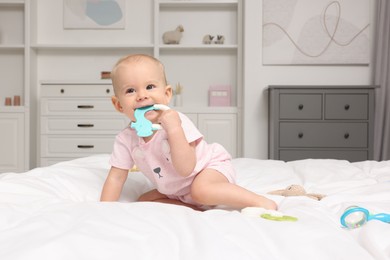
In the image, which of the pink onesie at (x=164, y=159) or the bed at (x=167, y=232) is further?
the pink onesie at (x=164, y=159)

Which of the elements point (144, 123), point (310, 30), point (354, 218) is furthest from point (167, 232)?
point (310, 30)

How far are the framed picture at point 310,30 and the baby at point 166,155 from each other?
122 inches

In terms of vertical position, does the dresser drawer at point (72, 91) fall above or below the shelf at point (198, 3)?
below

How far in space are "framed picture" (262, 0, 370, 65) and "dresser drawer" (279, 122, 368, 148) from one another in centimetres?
78

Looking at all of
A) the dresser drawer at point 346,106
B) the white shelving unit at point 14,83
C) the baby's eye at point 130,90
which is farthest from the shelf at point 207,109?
the baby's eye at point 130,90

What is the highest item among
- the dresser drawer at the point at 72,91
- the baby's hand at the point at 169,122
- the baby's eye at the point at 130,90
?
the dresser drawer at the point at 72,91

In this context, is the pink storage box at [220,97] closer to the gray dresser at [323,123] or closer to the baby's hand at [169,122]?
the gray dresser at [323,123]

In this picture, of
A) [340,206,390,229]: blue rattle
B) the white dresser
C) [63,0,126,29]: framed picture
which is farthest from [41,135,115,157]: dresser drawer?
[340,206,390,229]: blue rattle

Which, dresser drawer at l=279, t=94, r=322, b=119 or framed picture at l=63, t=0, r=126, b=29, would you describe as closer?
dresser drawer at l=279, t=94, r=322, b=119

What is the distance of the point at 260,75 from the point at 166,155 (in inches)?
123

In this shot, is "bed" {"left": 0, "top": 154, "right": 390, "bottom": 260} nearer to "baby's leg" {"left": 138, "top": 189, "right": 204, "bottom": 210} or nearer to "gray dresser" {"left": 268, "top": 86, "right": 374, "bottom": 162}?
"baby's leg" {"left": 138, "top": 189, "right": 204, "bottom": 210}

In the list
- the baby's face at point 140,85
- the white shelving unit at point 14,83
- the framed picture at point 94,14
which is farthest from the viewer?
the framed picture at point 94,14

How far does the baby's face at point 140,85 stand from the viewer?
125cm

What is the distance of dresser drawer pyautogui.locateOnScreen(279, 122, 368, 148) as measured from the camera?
3.75 m
